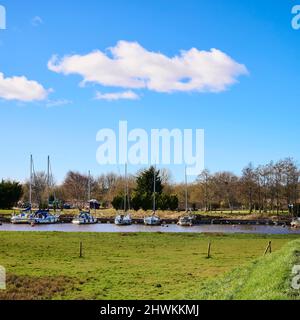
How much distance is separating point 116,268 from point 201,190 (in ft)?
405

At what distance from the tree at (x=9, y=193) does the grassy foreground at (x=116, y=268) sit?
95.7m

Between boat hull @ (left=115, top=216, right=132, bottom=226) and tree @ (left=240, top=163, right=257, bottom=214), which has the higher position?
tree @ (left=240, top=163, right=257, bottom=214)

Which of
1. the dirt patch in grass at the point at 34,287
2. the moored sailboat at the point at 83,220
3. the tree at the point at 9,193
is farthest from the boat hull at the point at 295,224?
the dirt patch in grass at the point at 34,287

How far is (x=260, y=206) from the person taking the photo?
460 ft

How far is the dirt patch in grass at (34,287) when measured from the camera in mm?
24297

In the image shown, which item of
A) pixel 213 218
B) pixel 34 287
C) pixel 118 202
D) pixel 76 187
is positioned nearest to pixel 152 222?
pixel 213 218

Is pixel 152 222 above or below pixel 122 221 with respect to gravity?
below

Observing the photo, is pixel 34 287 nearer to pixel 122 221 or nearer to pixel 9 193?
pixel 122 221

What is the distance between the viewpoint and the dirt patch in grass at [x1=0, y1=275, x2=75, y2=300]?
2430 centimetres

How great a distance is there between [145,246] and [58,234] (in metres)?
19.9

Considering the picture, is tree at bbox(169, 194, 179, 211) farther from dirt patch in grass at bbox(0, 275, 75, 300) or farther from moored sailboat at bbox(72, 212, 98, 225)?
dirt patch in grass at bbox(0, 275, 75, 300)

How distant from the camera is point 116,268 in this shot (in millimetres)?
35375

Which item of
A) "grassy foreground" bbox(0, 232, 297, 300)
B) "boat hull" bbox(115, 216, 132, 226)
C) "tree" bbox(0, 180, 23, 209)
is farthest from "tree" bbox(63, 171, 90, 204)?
"grassy foreground" bbox(0, 232, 297, 300)
